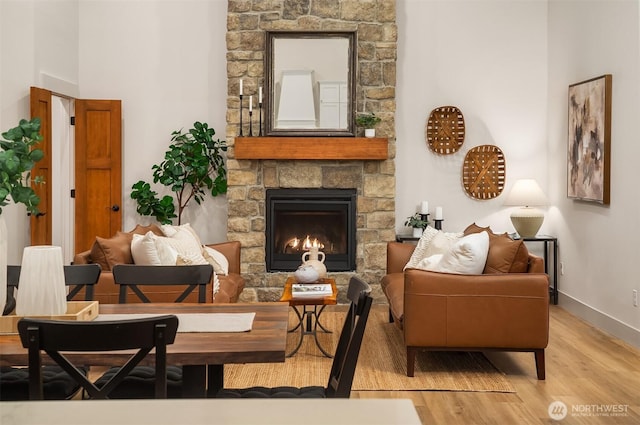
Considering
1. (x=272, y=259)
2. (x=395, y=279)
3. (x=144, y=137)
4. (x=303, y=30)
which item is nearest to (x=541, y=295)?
(x=395, y=279)

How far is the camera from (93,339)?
88.5 inches

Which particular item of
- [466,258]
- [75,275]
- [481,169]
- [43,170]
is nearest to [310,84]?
[481,169]

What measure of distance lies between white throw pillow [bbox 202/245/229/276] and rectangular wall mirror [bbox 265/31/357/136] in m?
1.52

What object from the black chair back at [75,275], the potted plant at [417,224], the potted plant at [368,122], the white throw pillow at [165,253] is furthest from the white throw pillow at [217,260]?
the black chair back at [75,275]

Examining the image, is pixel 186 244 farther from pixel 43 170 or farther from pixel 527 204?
pixel 527 204

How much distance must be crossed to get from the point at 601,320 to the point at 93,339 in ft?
16.5

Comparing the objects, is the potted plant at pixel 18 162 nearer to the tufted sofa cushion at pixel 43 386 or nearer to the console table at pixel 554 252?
the tufted sofa cushion at pixel 43 386

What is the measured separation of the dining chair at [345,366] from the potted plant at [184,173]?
461 cm

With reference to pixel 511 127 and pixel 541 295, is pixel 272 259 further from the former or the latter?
pixel 541 295

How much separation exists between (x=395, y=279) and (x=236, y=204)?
2109 millimetres

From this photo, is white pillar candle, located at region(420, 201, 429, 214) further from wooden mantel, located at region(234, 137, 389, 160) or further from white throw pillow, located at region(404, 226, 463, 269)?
white throw pillow, located at region(404, 226, 463, 269)

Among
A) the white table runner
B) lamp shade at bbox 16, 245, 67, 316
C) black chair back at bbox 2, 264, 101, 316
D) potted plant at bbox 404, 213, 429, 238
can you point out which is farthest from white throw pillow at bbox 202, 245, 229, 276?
lamp shade at bbox 16, 245, 67, 316

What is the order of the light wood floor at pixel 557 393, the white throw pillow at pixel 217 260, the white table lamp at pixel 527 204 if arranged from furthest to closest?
the white table lamp at pixel 527 204 < the white throw pillow at pixel 217 260 < the light wood floor at pixel 557 393

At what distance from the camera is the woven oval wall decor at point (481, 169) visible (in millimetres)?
7750
